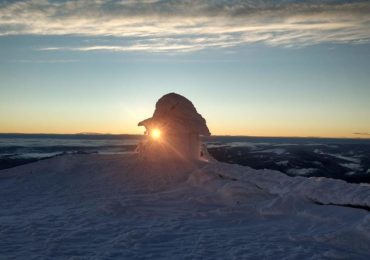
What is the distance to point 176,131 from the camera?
23.0 m

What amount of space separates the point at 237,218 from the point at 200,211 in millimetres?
1382

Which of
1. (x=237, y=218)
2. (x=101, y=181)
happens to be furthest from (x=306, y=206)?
(x=101, y=181)

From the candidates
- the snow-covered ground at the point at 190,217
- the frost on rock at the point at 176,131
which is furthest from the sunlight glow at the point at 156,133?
the snow-covered ground at the point at 190,217

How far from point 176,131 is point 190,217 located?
36.9 feet

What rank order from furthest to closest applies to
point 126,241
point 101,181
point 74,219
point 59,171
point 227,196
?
1. point 59,171
2. point 101,181
3. point 227,196
4. point 74,219
5. point 126,241

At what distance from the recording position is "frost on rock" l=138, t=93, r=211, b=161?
22891mm

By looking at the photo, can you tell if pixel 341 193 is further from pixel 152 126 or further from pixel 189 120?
pixel 152 126

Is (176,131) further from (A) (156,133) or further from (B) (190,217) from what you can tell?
(B) (190,217)

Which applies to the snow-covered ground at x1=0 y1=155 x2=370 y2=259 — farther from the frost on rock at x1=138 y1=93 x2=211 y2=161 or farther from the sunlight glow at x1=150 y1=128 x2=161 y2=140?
the sunlight glow at x1=150 y1=128 x2=161 y2=140

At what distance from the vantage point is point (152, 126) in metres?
24.1

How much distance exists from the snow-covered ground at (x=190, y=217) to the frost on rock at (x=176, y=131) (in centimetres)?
356

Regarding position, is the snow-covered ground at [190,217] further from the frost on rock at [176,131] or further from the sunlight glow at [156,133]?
the sunlight glow at [156,133]

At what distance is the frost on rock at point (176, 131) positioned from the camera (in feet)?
75.1

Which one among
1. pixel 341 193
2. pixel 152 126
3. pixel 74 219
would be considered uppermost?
pixel 152 126
